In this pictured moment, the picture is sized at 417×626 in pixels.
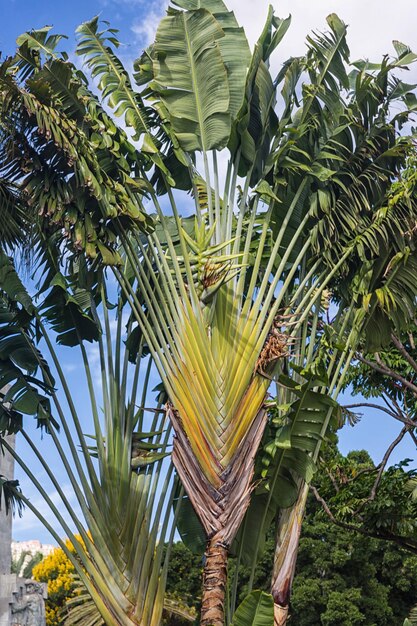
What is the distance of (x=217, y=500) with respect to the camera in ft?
25.1

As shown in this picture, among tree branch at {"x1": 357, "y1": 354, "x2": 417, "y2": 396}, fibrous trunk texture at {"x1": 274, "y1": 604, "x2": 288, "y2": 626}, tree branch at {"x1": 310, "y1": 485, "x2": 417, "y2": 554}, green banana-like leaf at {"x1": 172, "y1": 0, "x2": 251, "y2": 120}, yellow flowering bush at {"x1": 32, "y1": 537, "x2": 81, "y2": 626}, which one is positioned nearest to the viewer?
fibrous trunk texture at {"x1": 274, "y1": 604, "x2": 288, "y2": 626}

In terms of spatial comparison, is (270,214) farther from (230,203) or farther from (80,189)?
(80,189)

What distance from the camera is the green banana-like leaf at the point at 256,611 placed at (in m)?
6.45

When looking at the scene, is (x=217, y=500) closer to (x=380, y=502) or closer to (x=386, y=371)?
(x=380, y=502)

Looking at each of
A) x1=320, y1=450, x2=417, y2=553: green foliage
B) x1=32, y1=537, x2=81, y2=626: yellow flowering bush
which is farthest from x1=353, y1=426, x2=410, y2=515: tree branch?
x1=32, y1=537, x2=81, y2=626: yellow flowering bush

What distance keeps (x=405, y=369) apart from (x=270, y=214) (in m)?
5.92

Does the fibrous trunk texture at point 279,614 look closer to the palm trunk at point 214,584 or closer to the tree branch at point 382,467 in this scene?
the palm trunk at point 214,584

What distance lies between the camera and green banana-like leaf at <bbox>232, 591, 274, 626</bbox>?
6445mm

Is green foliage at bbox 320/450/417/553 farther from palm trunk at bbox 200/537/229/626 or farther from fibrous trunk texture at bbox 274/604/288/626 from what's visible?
palm trunk at bbox 200/537/229/626

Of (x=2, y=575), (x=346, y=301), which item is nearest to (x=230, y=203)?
(x=346, y=301)

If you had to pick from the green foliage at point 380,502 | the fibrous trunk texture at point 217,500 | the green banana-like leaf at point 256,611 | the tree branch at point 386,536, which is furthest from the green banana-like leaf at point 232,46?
the tree branch at point 386,536

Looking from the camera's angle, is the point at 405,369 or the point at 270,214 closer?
the point at 270,214

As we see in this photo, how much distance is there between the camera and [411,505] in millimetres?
12258

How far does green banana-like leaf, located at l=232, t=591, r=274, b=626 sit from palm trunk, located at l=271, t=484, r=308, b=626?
5.90 feet
